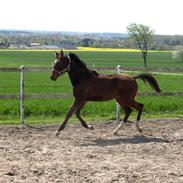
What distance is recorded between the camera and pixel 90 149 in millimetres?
10023

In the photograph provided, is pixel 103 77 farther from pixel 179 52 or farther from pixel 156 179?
pixel 179 52

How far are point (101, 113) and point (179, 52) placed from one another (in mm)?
69328

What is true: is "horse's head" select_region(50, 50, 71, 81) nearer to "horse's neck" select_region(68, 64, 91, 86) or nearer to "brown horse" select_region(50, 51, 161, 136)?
"brown horse" select_region(50, 51, 161, 136)

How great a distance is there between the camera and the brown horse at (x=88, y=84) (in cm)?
1186

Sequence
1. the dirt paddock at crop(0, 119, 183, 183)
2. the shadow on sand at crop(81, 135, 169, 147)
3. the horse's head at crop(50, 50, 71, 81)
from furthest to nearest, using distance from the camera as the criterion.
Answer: the horse's head at crop(50, 50, 71, 81) → the shadow on sand at crop(81, 135, 169, 147) → the dirt paddock at crop(0, 119, 183, 183)

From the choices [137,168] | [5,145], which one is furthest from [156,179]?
[5,145]

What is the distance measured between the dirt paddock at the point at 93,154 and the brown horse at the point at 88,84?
0.60m

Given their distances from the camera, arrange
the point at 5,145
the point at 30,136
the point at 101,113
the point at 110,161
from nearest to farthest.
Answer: the point at 110,161 < the point at 5,145 < the point at 30,136 < the point at 101,113

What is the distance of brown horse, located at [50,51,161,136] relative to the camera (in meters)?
11.9

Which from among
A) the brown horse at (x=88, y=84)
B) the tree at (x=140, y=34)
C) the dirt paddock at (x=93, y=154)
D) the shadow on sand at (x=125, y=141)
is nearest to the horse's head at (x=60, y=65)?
the brown horse at (x=88, y=84)

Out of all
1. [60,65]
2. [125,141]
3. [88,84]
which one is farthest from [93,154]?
[60,65]

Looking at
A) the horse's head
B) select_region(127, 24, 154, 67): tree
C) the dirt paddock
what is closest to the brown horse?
the horse's head

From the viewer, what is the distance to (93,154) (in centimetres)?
944

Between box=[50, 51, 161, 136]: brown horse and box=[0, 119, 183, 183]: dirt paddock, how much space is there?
0.60m
